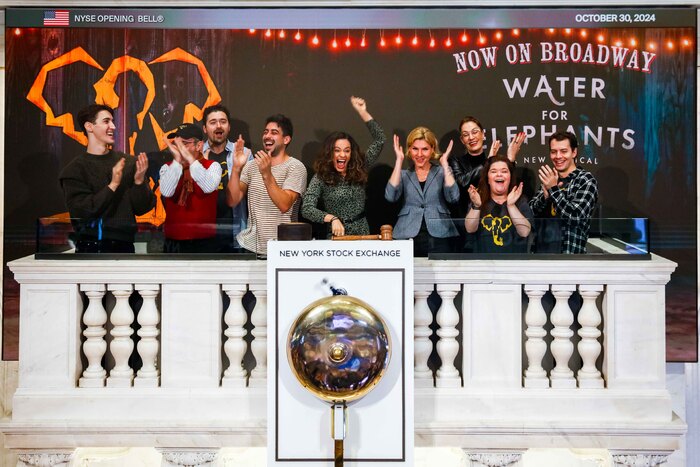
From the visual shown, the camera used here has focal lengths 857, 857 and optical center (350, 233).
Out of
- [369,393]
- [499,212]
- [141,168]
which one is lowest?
[369,393]

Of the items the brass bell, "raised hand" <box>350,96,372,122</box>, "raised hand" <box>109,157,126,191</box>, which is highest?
"raised hand" <box>350,96,372,122</box>

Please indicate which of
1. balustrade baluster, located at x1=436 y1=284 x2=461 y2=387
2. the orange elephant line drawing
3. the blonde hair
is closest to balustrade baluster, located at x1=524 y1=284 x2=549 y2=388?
balustrade baluster, located at x1=436 y1=284 x2=461 y2=387

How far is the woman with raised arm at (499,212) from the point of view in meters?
4.55

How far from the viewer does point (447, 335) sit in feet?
14.8

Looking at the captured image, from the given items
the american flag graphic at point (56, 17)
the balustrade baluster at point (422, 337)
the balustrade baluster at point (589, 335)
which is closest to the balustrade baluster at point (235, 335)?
the balustrade baluster at point (422, 337)

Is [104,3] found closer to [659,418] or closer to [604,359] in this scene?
[604,359]

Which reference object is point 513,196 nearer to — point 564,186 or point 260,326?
point 564,186

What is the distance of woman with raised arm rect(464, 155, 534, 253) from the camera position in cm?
455

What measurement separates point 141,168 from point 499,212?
2695mm

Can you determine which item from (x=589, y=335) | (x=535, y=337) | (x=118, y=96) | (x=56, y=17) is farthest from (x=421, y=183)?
(x=56, y=17)

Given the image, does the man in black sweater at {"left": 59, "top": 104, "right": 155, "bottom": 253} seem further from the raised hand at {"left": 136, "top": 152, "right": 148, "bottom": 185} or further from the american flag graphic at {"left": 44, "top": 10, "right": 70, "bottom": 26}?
the american flag graphic at {"left": 44, "top": 10, "right": 70, "bottom": 26}

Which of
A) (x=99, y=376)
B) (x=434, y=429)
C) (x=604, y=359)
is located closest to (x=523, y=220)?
(x=604, y=359)

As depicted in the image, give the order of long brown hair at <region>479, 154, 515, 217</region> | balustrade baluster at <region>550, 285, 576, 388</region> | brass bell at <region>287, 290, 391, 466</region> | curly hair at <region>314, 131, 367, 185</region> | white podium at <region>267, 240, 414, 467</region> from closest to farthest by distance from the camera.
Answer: brass bell at <region>287, 290, 391, 466</region> → white podium at <region>267, 240, 414, 467</region> → balustrade baluster at <region>550, 285, 576, 388</region> → long brown hair at <region>479, 154, 515, 217</region> → curly hair at <region>314, 131, 367, 185</region>

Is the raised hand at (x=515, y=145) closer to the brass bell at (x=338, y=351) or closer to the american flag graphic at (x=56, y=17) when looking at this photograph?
the brass bell at (x=338, y=351)
